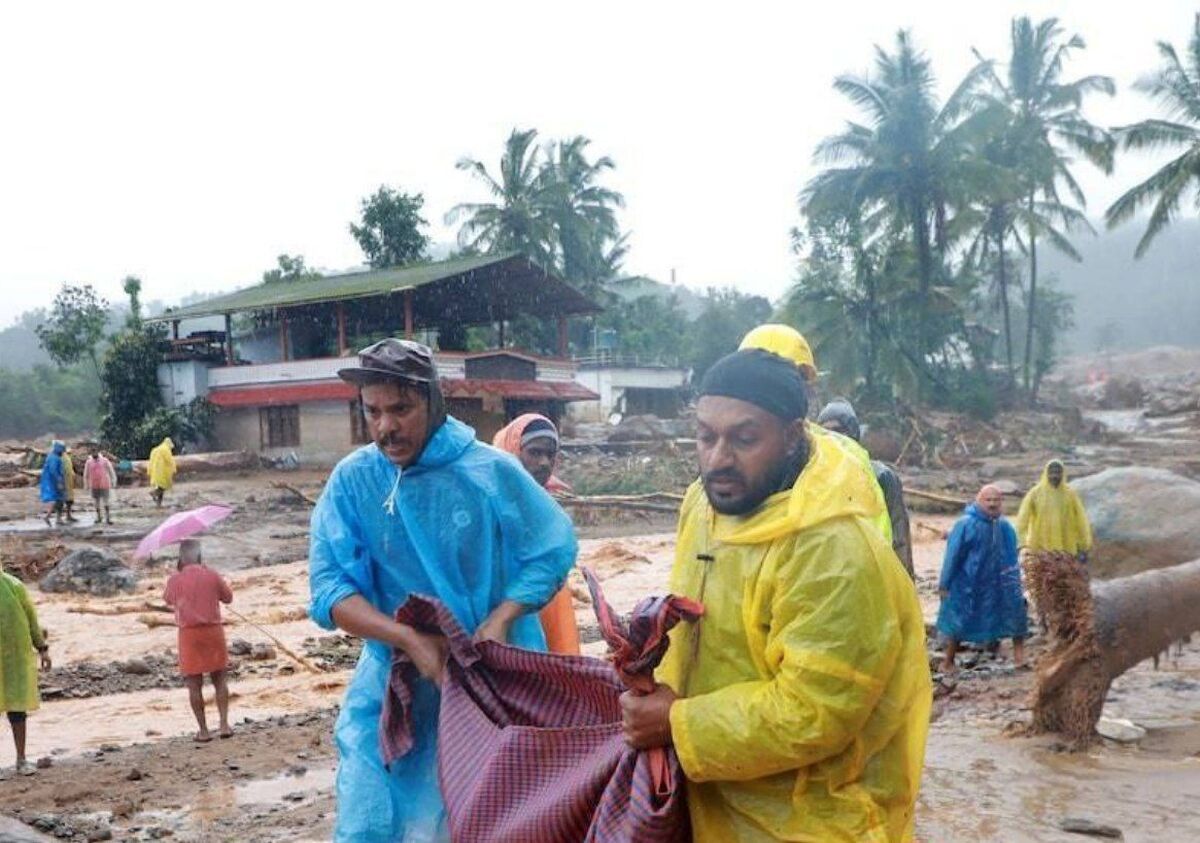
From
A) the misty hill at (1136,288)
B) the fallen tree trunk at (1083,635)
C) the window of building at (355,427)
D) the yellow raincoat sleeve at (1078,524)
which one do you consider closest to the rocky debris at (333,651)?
the fallen tree trunk at (1083,635)

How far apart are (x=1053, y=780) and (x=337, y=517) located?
4.11 meters

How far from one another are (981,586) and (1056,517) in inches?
73.4

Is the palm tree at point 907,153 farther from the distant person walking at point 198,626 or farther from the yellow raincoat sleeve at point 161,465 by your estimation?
the distant person walking at point 198,626

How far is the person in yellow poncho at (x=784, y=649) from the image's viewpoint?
1.85 metres

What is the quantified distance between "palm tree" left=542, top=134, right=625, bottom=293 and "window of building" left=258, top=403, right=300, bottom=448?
1434cm

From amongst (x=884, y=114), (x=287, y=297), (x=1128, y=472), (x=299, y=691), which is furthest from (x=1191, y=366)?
(x=299, y=691)

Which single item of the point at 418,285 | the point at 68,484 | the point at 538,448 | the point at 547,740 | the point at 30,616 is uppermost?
the point at 418,285

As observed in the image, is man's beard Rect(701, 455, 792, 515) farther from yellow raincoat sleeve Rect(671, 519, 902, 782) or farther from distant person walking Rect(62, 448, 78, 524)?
distant person walking Rect(62, 448, 78, 524)

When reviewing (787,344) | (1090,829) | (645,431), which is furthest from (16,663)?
(645,431)

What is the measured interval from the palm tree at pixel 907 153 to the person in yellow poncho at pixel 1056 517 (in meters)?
24.7

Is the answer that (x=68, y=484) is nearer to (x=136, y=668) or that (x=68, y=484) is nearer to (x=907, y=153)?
(x=136, y=668)

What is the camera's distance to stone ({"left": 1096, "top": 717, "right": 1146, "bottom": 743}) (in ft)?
21.2

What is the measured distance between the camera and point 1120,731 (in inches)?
256

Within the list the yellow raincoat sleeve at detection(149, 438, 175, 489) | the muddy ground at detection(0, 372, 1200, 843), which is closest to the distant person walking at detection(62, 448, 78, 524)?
the yellow raincoat sleeve at detection(149, 438, 175, 489)
